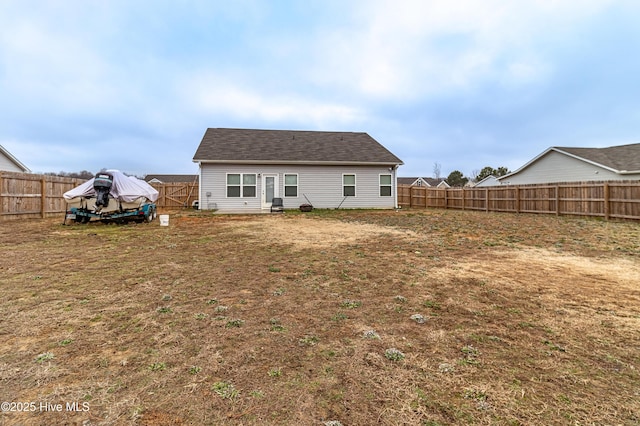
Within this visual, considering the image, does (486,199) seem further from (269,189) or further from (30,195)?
(30,195)

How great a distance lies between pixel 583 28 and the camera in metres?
14.2

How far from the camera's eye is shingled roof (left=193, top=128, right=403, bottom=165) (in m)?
15.9

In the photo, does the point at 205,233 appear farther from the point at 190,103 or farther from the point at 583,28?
the point at 583,28

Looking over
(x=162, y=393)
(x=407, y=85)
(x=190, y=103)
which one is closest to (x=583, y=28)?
(x=407, y=85)

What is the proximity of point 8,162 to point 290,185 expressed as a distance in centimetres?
1817

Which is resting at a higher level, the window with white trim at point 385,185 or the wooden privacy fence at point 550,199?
the window with white trim at point 385,185

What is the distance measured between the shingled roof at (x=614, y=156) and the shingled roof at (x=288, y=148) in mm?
11803

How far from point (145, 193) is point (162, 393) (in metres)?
10.9

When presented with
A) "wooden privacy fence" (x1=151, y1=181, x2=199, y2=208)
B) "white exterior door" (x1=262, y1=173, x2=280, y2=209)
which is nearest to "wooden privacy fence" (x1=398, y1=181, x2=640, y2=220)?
"white exterior door" (x1=262, y1=173, x2=280, y2=209)

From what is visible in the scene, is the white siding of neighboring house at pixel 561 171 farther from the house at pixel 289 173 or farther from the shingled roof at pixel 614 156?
the house at pixel 289 173

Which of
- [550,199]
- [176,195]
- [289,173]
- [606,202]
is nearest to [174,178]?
[176,195]

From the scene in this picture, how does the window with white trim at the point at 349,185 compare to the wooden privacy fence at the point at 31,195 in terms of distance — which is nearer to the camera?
the wooden privacy fence at the point at 31,195

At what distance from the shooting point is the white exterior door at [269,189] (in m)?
16.1

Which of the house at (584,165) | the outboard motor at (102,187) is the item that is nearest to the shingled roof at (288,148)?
the outboard motor at (102,187)
